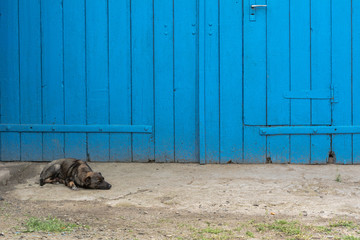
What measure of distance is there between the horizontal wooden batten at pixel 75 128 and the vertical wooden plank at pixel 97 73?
0.06 m

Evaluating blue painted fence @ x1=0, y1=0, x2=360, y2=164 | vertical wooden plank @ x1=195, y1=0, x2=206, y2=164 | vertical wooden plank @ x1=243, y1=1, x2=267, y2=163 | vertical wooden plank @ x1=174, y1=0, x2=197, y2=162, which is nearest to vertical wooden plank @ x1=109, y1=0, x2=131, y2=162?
blue painted fence @ x1=0, y1=0, x2=360, y2=164

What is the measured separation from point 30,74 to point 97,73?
2.31ft

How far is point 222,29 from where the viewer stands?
531cm

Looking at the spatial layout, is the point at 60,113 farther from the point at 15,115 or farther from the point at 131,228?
the point at 131,228

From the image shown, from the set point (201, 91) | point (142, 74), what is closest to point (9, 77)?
point (142, 74)

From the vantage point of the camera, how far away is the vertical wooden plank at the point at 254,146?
5.35 m

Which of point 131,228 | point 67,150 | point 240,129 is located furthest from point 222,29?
point 131,228

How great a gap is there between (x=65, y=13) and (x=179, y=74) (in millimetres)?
1323

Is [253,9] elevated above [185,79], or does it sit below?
above

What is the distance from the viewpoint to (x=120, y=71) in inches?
213

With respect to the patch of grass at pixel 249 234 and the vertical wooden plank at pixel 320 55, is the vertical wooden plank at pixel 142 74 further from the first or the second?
the patch of grass at pixel 249 234

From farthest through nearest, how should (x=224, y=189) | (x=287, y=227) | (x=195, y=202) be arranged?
1. (x=224, y=189)
2. (x=195, y=202)
3. (x=287, y=227)

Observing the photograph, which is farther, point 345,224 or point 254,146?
point 254,146

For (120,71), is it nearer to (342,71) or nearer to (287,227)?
(342,71)
